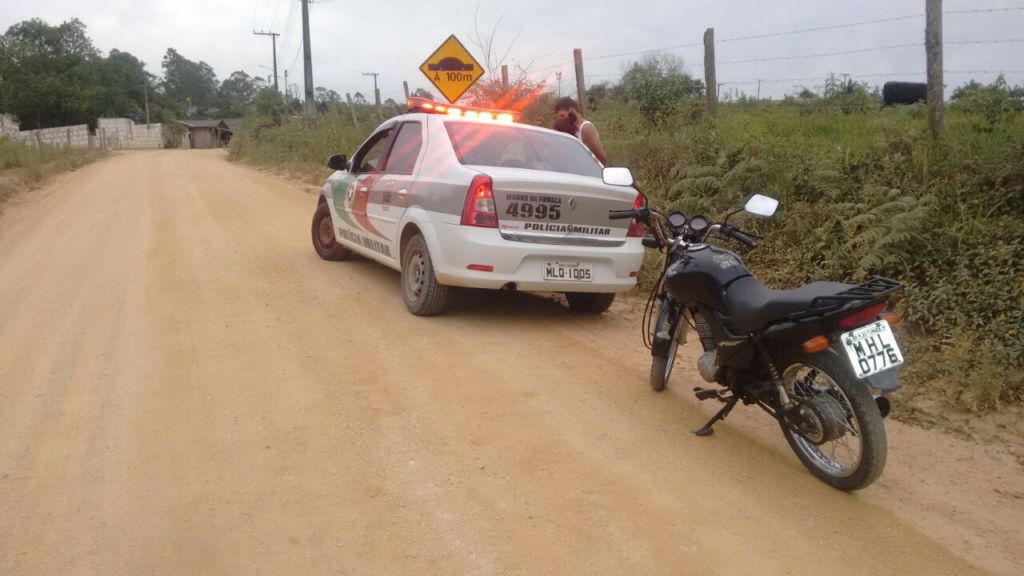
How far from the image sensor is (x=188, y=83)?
120625 mm

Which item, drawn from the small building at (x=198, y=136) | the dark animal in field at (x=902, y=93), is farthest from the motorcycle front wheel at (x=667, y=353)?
the small building at (x=198, y=136)

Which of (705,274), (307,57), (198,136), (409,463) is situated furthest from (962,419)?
(198,136)

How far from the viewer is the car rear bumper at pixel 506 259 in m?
5.46

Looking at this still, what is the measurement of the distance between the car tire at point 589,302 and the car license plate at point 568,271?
52 cm

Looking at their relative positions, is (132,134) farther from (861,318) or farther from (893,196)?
(861,318)

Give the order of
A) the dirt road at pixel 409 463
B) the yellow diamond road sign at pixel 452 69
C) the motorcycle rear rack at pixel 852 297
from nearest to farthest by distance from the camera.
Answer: the dirt road at pixel 409 463 < the motorcycle rear rack at pixel 852 297 < the yellow diamond road sign at pixel 452 69

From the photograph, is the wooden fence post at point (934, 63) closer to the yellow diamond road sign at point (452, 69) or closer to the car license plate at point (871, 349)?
the car license plate at point (871, 349)

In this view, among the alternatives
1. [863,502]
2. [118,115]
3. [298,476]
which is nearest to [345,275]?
[298,476]

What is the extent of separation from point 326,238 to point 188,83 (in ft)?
416

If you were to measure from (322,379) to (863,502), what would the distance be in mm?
3055

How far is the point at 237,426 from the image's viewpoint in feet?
13.1

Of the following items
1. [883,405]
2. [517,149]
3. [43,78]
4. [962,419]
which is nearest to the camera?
[883,405]

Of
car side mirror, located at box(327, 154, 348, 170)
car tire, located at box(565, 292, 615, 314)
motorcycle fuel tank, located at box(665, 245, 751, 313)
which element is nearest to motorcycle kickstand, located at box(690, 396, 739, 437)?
motorcycle fuel tank, located at box(665, 245, 751, 313)

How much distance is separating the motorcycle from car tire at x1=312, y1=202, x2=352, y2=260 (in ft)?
14.9
